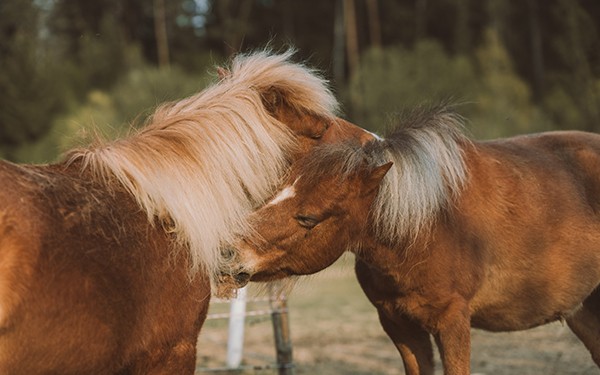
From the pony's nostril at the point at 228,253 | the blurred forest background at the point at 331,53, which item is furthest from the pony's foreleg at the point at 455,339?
the blurred forest background at the point at 331,53

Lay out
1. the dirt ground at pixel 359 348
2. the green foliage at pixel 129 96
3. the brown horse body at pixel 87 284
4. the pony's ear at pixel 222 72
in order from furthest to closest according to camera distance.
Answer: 1. the green foliage at pixel 129 96
2. the dirt ground at pixel 359 348
3. the pony's ear at pixel 222 72
4. the brown horse body at pixel 87 284

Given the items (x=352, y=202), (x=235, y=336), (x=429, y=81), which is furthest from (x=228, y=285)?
(x=429, y=81)

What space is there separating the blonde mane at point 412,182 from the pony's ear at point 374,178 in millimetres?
76

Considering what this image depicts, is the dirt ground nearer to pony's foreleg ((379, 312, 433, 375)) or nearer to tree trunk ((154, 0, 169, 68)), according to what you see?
pony's foreleg ((379, 312, 433, 375))

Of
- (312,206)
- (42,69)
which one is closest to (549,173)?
(312,206)

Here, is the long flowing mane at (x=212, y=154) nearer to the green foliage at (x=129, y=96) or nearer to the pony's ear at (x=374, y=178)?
the pony's ear at (x=374, y=178)

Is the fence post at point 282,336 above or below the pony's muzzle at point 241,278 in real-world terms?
below

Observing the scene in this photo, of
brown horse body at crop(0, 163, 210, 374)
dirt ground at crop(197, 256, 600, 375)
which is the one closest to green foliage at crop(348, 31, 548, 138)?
dirt ground at crop(197, 256, 600, 375)

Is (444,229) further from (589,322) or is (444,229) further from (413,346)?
(589,322)

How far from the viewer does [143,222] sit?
3.20 m

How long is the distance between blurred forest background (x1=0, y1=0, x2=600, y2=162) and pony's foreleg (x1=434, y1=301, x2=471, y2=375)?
56.2 ft

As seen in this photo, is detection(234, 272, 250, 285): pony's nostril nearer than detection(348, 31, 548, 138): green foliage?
Yes

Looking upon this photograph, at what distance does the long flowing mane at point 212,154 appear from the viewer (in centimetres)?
329

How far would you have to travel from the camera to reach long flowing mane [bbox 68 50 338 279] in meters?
3.29
